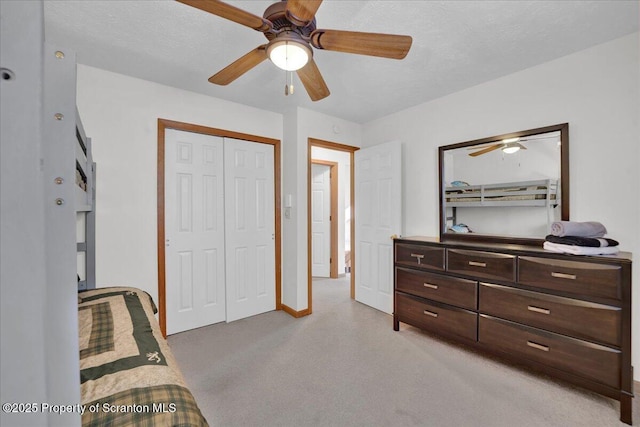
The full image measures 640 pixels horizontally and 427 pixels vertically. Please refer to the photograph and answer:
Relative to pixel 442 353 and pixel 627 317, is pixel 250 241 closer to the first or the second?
pixel 442 353

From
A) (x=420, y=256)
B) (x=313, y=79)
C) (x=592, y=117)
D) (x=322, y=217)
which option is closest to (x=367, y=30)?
(x=313, y=79)

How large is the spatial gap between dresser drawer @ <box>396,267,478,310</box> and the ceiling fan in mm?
1834

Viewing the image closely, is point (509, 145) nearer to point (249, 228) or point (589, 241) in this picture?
point (589, 241)

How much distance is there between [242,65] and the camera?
163cm

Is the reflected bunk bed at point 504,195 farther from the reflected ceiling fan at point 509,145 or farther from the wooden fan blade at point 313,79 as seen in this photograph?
the wooden fan blade at point 313,79

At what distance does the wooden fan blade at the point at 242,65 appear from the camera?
59.7 inches

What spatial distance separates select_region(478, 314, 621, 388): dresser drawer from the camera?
5.45ft

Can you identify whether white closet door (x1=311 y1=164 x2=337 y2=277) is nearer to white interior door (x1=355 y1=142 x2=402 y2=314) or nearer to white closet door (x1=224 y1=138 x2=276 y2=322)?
white interior door (x1=355 y1=142 x2=402 y2=314)

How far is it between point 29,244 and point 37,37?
1.08 feet

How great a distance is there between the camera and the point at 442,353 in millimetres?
2367

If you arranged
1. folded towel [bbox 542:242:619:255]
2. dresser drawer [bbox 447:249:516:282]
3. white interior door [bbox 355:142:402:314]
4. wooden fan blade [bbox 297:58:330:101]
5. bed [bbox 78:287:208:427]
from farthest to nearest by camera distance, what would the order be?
white interior door [bbox 355:142:402:314]
dresser drawer [bbox 447:249:516:282]
folded towel [bbox 542:242:619:255]
wooden fan blade [bbox 297:58:330:101]
bed [bbox 78:287:208:427]

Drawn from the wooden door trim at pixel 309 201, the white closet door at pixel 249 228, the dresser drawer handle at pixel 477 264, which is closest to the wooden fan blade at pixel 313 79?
the wooden door trim at pixel 309 201

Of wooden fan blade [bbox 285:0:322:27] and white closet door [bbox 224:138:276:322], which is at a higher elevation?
wooden fan blade [bbox 285:0:322:27]

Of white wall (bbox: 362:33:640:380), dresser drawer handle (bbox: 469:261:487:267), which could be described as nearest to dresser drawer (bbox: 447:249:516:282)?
dresser drawer handle (bbox: 469:261:487:267)
